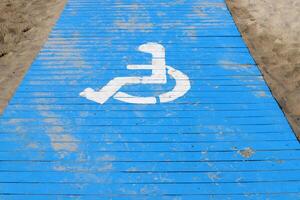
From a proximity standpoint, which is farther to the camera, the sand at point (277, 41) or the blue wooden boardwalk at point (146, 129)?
the sand at point (277, 41)

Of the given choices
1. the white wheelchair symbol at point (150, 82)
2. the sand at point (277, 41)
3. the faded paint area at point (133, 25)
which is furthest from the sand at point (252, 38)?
the faded paint area at point (133, 25)

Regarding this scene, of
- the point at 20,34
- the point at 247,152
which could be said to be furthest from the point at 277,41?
the point at 20,34

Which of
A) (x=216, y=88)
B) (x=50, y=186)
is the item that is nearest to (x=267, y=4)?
(x=216, y=88)

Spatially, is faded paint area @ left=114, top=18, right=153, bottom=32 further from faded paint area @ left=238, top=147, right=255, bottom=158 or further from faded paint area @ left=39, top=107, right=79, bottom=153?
faded paint area @ left=238, top=147, right=255, bottom=158

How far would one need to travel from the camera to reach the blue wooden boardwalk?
539cm

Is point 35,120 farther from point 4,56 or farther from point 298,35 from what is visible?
point 298,35

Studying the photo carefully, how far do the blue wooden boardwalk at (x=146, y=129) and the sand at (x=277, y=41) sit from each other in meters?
0.28

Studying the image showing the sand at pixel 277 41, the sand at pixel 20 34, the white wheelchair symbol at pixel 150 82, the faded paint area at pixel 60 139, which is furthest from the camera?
the sand at pixel 20 34

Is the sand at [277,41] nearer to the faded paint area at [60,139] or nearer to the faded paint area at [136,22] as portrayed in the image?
the faded paint area at [136,22]

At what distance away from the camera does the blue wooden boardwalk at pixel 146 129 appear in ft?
17.7

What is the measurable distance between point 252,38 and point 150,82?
3.13m

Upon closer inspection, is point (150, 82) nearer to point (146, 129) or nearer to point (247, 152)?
point (146, 129)

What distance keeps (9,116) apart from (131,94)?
2079 millimetres

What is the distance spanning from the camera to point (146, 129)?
6.39m
